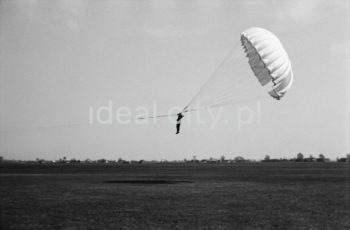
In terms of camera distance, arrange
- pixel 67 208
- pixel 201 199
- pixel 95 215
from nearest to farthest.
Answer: pixel 95 215 → pixel 67 208 → pixel 201 199

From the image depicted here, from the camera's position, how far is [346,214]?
18.4 metres

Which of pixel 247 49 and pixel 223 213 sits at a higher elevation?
pixel 247 49

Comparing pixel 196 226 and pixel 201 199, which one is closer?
pixel 196 226

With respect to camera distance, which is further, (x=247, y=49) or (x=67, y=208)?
(x=247, y=49)

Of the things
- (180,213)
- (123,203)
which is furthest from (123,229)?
(123,203)

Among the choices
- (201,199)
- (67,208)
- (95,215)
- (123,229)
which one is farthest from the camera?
(201,199)

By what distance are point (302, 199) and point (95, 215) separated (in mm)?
12716

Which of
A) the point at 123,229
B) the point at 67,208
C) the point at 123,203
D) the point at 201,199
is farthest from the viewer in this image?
the point at 201,199

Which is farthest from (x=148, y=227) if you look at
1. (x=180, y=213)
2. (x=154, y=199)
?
(x=154, y=199)

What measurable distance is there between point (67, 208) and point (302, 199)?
13.3 metres

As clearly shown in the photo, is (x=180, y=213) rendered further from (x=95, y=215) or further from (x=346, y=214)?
(x=346, y=214)

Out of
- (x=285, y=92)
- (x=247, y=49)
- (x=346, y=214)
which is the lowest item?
(x=346, y=214)

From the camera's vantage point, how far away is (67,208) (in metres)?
19.6

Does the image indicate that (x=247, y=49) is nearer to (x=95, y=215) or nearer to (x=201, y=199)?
(x=201, y=199)
